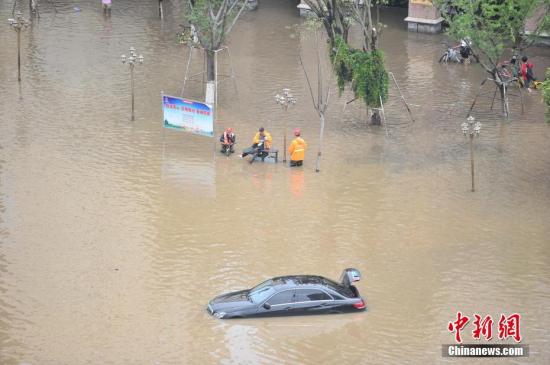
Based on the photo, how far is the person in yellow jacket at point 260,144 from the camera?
1374 inches

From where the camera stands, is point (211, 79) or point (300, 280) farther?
point (211, 79)

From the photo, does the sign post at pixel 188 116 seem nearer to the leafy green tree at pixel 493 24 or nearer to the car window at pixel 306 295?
the leafy green tree at pixel 493 24

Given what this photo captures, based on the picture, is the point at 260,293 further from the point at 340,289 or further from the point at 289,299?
the point at 340,289

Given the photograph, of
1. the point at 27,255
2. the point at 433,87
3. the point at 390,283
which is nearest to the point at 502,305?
the point at 390,283

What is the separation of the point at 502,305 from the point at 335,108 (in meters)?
16.5

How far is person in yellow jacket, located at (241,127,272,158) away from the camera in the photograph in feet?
115

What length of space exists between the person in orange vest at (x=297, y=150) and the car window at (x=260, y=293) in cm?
989

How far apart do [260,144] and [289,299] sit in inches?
434

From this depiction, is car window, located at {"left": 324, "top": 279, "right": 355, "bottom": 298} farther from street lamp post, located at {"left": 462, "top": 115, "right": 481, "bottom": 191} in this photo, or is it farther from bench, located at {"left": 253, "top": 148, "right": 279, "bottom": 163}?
bench, located at {"left": 253, "top": 148, "right": 279, "bottom": 163}

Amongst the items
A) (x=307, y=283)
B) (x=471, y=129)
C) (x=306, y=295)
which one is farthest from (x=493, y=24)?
(x=306, y=295)

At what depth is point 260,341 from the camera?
2392 centimetres

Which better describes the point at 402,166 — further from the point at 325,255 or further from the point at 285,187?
the point at 325,255

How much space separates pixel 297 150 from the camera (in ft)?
113

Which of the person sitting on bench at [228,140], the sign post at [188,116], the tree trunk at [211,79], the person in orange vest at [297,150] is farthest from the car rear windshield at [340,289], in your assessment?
the tree trunk at [211,79]
